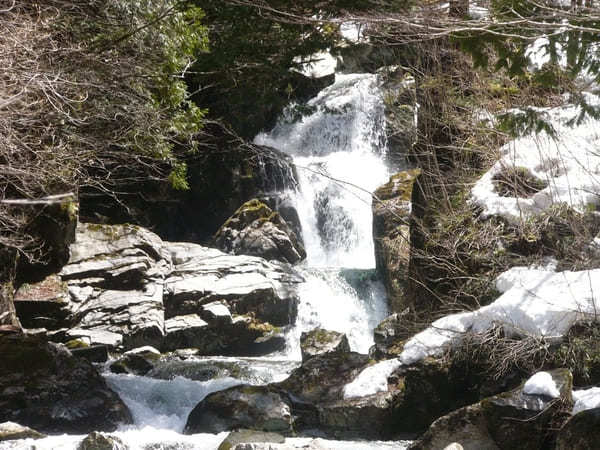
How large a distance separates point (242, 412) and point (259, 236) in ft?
28.0

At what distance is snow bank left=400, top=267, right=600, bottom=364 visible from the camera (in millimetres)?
7574

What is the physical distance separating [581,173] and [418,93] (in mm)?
2521

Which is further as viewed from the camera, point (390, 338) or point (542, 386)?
point (390, 338)

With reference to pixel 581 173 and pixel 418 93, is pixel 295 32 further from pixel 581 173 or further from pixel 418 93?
pixel 581 173

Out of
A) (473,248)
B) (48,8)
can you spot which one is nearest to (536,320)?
(473,248)

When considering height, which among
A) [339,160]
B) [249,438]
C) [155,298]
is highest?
[339,160]

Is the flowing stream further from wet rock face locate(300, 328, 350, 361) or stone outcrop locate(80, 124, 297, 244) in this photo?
stone outcrop locate(80, 124, 297, 244)

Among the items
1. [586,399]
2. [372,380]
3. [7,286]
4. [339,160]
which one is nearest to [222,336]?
[7,286]

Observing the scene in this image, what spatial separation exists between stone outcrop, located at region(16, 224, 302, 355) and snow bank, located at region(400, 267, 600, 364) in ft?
19.6

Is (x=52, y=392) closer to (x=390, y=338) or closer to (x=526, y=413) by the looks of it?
(x=390, y=338)

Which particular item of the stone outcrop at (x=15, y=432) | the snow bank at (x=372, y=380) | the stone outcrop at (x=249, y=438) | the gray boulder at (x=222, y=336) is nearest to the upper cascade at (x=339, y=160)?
the gray boulder at (x=222, y=336)

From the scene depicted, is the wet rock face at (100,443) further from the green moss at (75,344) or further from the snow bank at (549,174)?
the snow bank at (549,174)

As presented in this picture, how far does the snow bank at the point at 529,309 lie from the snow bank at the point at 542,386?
736mm

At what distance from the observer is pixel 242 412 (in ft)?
29.9
